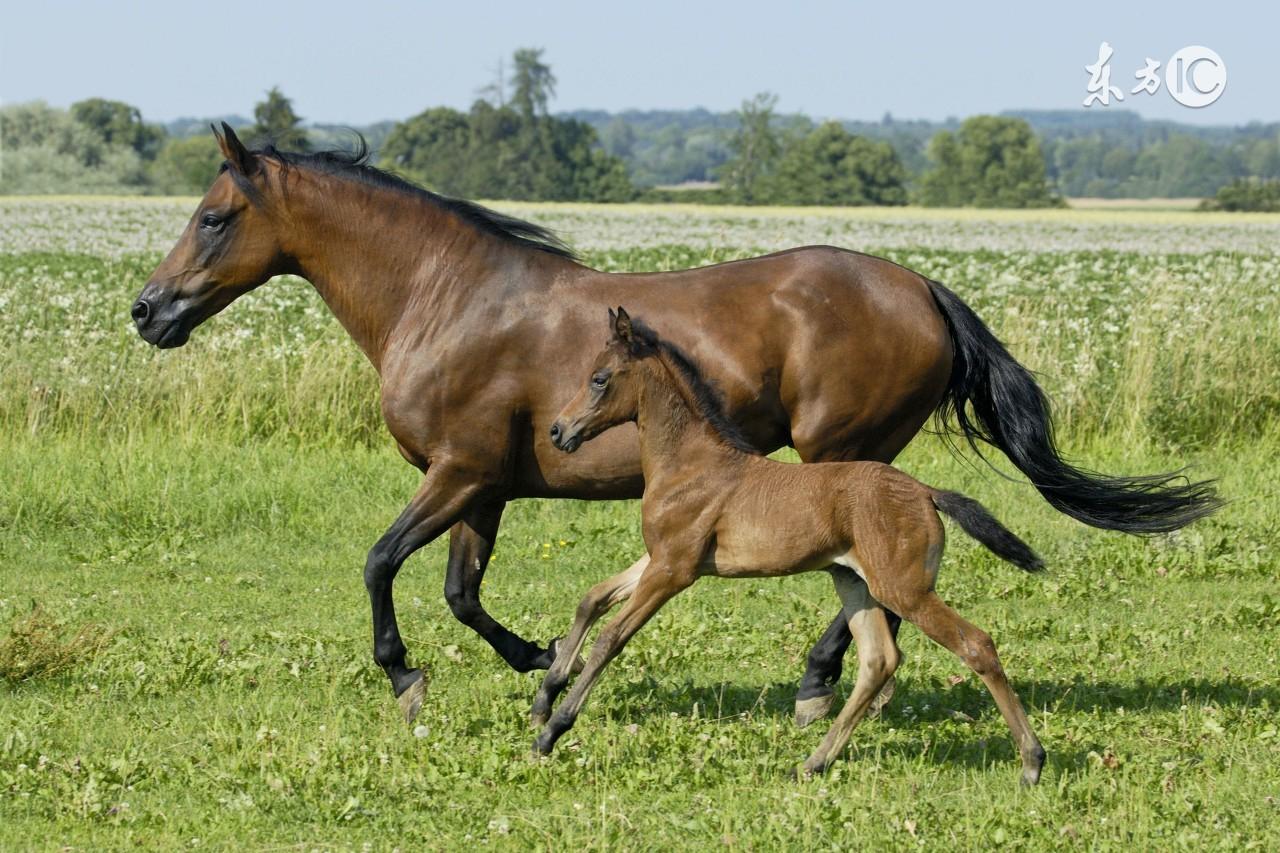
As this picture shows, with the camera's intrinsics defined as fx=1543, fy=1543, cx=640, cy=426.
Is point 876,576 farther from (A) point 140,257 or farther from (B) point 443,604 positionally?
(A) point 140,257

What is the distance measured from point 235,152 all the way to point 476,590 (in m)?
2.19

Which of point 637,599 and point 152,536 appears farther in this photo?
point 152,536

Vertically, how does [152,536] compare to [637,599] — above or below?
below

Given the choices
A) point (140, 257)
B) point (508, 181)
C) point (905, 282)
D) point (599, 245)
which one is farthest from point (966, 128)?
point (905, 282)

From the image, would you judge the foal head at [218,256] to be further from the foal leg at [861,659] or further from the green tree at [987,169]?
the green tree at [987,169]

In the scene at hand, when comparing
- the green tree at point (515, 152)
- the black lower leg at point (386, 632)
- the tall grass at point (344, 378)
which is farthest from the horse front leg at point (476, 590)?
the green tree at point (515, 152)

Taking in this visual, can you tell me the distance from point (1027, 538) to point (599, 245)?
26.7 meters

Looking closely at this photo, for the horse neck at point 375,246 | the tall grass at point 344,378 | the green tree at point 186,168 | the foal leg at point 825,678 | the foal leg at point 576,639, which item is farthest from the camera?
the green tree at point 186,168

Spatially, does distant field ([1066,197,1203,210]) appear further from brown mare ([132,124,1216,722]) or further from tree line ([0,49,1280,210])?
brown mare ([132,124,1216,722])

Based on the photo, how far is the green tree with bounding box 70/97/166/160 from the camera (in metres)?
108

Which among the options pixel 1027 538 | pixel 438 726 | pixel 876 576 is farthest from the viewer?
pixel 1027 538

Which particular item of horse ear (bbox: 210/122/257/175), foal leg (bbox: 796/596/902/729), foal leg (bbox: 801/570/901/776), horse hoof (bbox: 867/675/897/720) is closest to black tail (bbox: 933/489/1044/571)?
foal leg (bbox: 801/570/901/776)

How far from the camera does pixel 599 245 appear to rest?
1410 inches

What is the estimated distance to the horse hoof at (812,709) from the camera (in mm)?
6488
